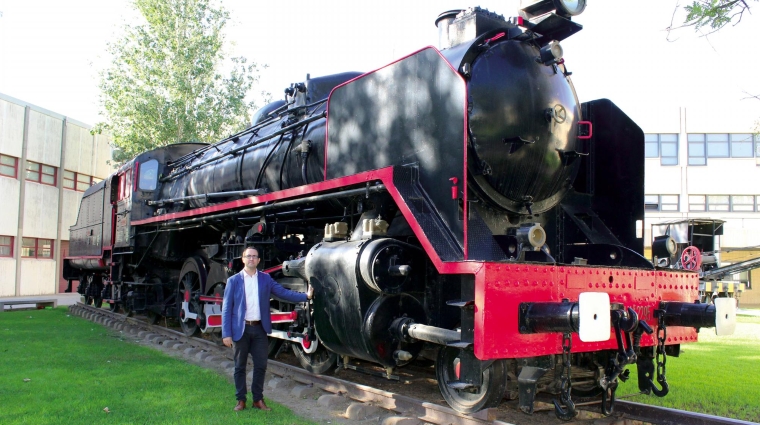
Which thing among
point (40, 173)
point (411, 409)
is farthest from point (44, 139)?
point (411, 409)

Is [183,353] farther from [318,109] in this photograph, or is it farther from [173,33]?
[173,33]

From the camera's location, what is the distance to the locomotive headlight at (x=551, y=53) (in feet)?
15.1

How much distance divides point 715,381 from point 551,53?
416 centimetres

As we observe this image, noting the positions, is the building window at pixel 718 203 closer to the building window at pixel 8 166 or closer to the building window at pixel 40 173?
the building window at pixel 40 173

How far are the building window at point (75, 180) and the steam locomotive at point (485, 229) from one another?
76.3ft

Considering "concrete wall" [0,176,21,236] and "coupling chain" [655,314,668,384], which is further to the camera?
"concrete wall" [0,176,21,236]

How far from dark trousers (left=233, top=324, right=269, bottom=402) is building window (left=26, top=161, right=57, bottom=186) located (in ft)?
74.9

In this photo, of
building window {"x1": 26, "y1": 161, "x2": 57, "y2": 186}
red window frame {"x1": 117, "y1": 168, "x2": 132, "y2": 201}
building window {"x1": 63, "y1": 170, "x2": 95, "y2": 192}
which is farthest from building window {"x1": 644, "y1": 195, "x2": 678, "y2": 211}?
building window {"x1": 26, "y1": 161, "x2": 57, "y2": 186}

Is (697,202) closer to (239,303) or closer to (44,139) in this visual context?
(239,303)

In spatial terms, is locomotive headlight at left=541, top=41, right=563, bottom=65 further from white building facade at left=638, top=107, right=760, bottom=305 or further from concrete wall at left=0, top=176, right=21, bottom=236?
white building facade at left=638, top=107, right=760, bottom=305

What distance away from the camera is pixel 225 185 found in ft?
26.5

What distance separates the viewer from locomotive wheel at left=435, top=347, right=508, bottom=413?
3.99m

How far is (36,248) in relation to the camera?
2441cm

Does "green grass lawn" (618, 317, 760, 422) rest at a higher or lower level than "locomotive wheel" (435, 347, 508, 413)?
lower
